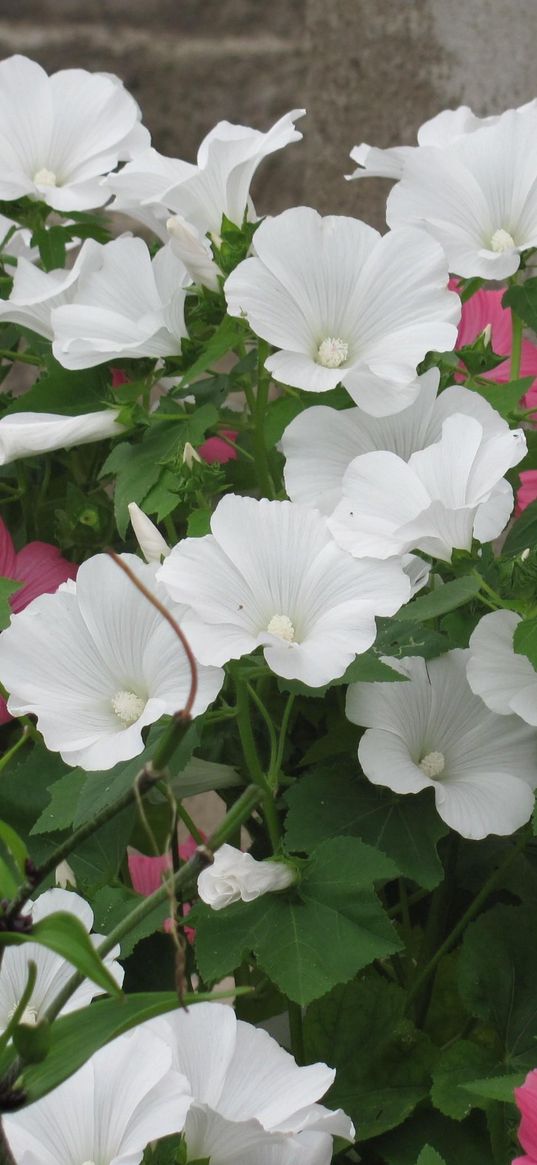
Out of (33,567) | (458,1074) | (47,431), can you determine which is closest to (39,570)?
(33,567)

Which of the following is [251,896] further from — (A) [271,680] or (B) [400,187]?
(B) [400,187]

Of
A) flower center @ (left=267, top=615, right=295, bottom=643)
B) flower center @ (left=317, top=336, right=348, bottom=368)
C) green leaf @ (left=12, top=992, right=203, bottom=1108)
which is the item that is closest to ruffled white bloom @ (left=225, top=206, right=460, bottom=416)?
flower center @ (left=317, top=336, right=348, bottom=368)

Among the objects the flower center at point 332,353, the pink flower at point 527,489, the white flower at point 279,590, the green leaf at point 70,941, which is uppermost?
the green leaf at point 70,941

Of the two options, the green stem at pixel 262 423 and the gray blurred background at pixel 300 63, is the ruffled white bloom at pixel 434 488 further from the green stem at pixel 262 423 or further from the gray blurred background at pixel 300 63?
the gray blurred background at pixel 300 63

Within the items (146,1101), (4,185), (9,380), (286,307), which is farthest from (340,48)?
(146,1101)

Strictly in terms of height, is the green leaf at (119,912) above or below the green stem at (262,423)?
below

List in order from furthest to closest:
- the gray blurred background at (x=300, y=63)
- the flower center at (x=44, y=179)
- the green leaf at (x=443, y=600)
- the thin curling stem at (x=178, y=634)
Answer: the gray blurred background at (x=300, y=63), the flower center at (x=44, y=179), the green leaf at (x=443, y=600), the thin curling stem at (x=178, y=634)

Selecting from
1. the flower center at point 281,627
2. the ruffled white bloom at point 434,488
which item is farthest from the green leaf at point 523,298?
the flower center at point 281,627
